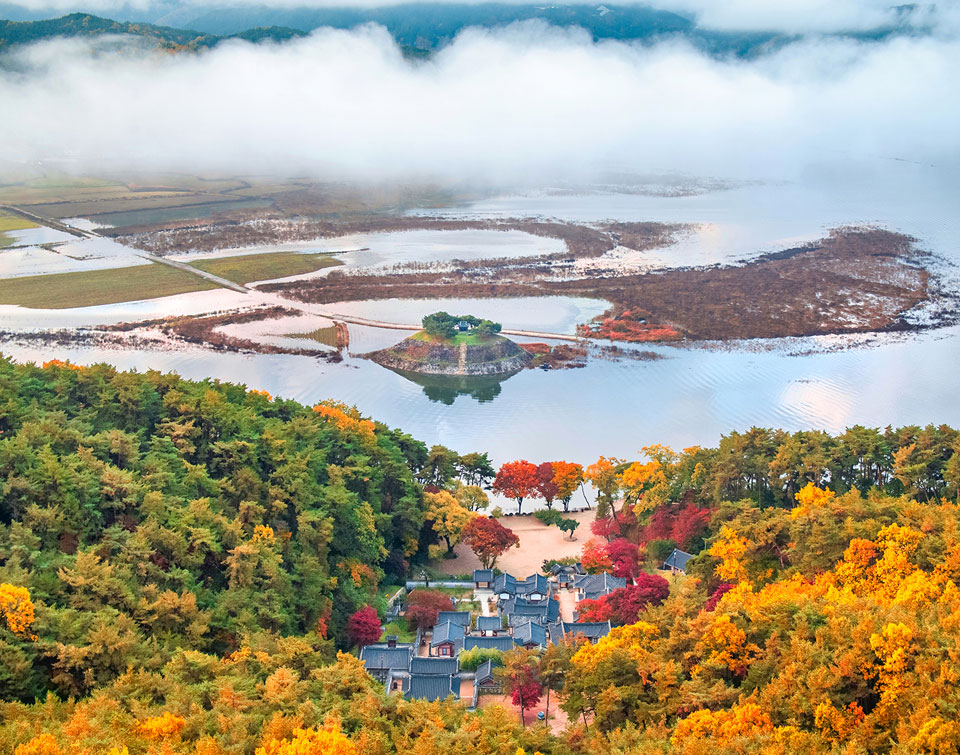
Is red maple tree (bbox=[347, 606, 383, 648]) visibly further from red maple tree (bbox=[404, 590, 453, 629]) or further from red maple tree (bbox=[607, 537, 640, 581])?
red maple tree (bbox=[607, 537, 640, 581])

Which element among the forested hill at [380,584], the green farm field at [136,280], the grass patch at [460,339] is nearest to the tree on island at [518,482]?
the forested hill at [380,584]

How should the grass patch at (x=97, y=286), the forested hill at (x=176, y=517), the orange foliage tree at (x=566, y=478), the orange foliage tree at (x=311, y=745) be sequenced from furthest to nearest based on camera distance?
1. the grass patch at (x=97, y=286)
2. the orange foliage tree at (x=566, y=478)
3. the forested hill at (x=176, y=517)
4. the orange foliage tree at (x=311, y=745)

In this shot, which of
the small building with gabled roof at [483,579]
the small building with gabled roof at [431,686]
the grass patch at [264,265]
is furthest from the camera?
the grass patch at [264,265]

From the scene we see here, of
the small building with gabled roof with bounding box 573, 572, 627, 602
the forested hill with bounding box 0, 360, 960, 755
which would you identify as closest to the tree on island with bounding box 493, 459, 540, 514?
the forested hill with bounding box 0, 360, 960, 755

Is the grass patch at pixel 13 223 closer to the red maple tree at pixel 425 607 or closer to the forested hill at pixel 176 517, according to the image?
the forested hill at pixel 176 517

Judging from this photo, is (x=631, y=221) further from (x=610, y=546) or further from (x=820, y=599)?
(x=820, y=599)
